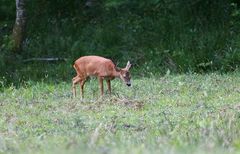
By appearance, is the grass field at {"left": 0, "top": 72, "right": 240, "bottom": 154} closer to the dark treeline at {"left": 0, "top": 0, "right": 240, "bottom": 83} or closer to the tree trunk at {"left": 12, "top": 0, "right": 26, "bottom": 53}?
the dark treeline at {"left": 0, "top": 0, "right": 240, "bottom": 83}

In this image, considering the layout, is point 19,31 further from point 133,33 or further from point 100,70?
point 100,70

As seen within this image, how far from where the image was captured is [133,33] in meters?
20.4

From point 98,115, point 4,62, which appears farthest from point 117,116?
point 4,62

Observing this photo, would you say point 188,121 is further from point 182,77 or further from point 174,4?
point 174,4

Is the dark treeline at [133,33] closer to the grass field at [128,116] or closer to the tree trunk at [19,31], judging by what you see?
the tree trunk at [19,31]

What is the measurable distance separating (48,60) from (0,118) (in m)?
8.68

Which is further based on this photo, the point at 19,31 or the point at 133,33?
the point at 133,33

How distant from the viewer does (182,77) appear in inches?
603

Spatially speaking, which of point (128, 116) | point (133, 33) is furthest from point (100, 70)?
point (133, 33)

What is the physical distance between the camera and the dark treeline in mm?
17817

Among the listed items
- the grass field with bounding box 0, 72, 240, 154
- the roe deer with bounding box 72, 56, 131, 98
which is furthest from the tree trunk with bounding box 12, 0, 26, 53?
Answer: the roe deer with bounding box 72, 56, 131, 98

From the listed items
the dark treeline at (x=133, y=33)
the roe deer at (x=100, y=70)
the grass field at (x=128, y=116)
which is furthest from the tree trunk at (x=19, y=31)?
the roe deer at (x=100, y=70)

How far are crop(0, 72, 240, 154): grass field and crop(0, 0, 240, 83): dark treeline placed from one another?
2.05 metres

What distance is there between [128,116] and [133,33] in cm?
1013
